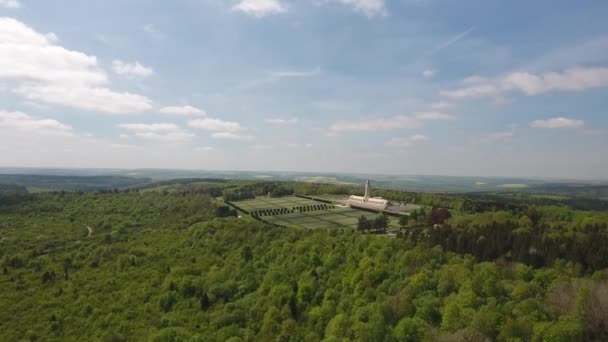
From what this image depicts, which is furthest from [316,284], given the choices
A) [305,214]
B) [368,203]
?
[368,203]

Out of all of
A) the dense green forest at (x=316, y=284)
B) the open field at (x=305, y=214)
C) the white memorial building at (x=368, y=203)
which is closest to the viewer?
the dense green forest at (x=316, y=284)

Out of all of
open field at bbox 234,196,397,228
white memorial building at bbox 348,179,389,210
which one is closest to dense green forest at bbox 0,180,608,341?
open field at bbox 234,196,397,228

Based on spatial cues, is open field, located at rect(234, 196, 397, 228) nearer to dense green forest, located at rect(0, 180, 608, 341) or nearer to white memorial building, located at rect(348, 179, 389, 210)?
white memorial building, located at rect(348, 179, 389, 210)

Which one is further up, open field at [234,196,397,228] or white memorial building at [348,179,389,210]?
white memorial building at [348,179,389,210]

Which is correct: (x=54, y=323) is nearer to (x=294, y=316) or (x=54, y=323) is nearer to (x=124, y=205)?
(x=294, y=316)

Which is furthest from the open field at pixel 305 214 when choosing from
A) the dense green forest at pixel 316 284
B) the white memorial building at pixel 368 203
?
the dense green forest at pixel 316 284

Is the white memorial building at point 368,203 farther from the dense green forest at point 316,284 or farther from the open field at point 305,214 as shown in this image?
the dense green forest at point 316,284
